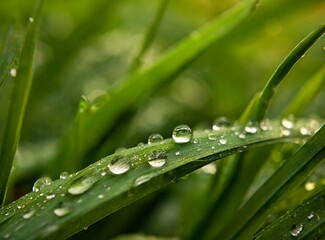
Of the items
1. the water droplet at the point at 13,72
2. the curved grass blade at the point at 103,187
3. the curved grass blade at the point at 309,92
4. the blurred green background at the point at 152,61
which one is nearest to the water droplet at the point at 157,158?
the curved grass blade at the point at 103,187

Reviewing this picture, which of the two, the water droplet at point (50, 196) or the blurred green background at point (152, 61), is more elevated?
the blurred green background at point (152, 61)

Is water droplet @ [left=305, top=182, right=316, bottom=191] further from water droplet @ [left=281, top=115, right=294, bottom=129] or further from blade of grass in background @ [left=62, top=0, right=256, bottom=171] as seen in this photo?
blade of grass in background @ [left=62, top=0, right=256, bottom=171]

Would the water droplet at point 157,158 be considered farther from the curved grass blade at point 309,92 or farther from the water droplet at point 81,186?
the curved grass blade at point 309,92

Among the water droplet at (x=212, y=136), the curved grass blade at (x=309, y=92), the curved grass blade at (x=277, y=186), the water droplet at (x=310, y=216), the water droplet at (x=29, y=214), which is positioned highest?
the curved grass blade at (x=309, y=92)

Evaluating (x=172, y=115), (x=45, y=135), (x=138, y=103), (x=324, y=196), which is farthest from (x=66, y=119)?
(x=324, y=196)

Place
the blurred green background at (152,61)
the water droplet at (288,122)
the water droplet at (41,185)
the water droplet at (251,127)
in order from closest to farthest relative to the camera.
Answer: the water droplet at (41,185) → the water droplet at (251,127) → the water droplet at (288,122) → the blurred green background at (152,61)

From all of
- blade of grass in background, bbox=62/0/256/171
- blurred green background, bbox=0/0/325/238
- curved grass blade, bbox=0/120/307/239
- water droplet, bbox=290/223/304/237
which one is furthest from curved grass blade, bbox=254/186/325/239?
blurred green background, bbox=0/0/325/238
